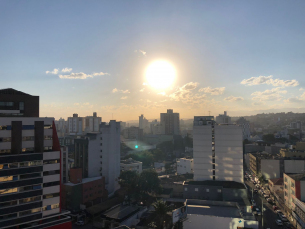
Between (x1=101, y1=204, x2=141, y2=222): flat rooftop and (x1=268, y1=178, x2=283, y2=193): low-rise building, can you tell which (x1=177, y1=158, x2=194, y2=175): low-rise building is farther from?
(x1=101, y1=204, x2=141, y2=222): flat rooftop

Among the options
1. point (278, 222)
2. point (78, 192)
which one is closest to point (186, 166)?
point (278, 222)

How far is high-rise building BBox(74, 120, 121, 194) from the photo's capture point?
129ft

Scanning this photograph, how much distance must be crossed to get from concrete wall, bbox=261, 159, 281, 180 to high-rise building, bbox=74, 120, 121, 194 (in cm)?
2861

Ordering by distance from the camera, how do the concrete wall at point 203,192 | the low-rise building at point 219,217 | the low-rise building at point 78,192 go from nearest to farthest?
the low-rise building at point 219,217 → the low-rise building at point 78,192 → the concrete wall at point 203,192

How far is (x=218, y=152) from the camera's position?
37.0 m

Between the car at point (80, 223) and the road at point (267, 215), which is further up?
the car at point (80, 223)

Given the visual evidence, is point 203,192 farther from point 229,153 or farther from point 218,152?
point 229,153

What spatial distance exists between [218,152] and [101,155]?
2045cm

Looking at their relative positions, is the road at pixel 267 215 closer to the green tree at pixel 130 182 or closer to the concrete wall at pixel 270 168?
the concrete wall at pixel 270 168

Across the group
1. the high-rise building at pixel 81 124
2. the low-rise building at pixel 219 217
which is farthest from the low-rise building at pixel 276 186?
the high-rise building at pixel 81 124

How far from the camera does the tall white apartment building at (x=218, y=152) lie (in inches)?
1430

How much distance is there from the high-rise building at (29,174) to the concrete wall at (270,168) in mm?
37892

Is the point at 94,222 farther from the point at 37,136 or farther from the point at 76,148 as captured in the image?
the point at 76,148

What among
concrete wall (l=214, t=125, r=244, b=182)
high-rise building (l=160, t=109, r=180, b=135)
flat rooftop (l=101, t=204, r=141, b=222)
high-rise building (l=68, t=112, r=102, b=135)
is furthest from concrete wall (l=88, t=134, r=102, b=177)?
high-rise building (l=160, t=109, r=180, b=135)
